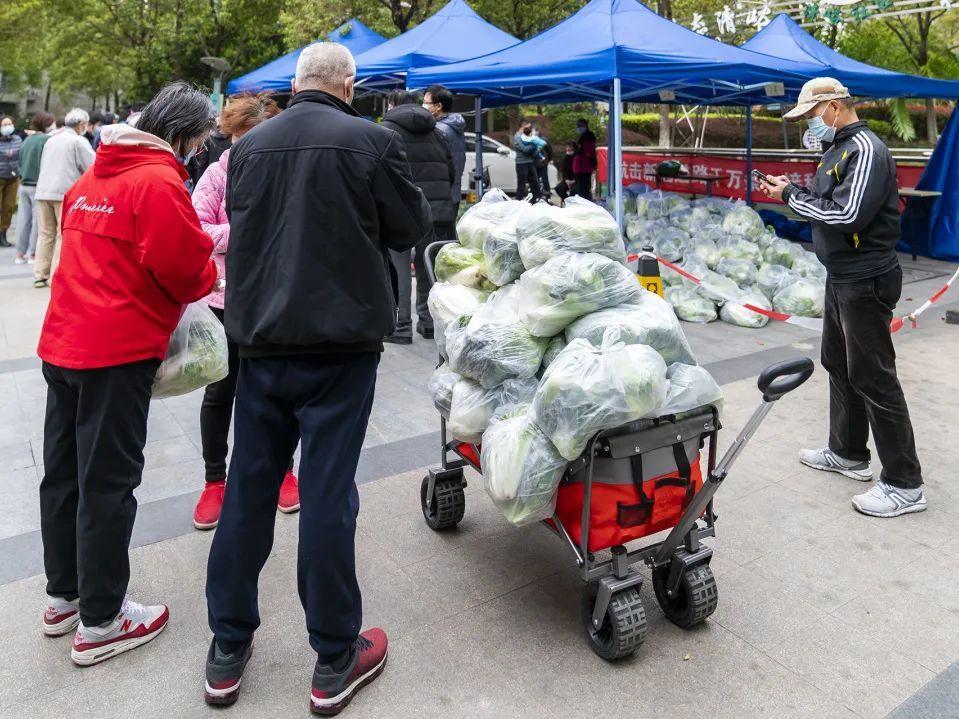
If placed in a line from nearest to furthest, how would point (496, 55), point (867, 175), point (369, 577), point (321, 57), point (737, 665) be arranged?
point (321, 57)
point (737, 665)
point (369, 577)
point (867, 175)
point (496, 55)

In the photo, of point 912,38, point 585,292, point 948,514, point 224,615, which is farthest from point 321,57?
point 912,38

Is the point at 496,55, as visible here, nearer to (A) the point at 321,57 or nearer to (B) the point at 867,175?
(B) the point at 867,175

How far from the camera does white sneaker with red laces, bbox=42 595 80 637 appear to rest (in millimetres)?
2779

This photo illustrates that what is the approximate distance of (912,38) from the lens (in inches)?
885

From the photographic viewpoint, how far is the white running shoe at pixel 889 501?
3.71 meters

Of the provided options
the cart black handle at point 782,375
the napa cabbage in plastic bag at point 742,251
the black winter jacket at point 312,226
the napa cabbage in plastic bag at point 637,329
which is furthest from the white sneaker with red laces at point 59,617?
the napa cabbage in plastic bag at point 742,251

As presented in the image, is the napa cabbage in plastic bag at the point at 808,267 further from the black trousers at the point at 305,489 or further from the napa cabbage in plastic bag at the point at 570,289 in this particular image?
the black trousers at the point at 305,489

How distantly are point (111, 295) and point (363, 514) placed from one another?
1646 millimetres

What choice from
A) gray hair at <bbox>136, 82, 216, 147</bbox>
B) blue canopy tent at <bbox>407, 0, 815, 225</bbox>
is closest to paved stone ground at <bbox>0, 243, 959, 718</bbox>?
gray hair at <bbox>136, 82, 216, 147</bbox>

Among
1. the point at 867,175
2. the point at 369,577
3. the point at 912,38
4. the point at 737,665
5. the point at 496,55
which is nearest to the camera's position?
the point at 737,665

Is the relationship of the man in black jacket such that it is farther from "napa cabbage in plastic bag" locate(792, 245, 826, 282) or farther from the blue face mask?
"napa cabbage in plastic bag" locate(792, 245, 826, 282)

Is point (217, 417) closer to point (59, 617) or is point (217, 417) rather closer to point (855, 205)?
point (59, 617)

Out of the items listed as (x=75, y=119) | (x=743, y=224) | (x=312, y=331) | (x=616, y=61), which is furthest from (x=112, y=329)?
(x=743, y=224)

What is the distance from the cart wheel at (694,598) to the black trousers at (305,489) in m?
1.12
